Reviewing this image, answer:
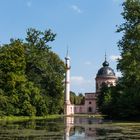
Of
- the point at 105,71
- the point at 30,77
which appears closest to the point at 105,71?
the point at 105,71

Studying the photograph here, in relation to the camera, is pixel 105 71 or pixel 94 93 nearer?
pixel 105 71

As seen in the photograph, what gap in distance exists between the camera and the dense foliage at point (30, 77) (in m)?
70.1

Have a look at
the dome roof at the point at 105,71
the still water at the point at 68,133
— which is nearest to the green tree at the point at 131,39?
the still water at the point at 68,133

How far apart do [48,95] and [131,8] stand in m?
46.3

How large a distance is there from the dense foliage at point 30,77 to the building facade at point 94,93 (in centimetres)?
4345

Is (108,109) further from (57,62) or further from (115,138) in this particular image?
(115,138)

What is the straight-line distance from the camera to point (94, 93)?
178m

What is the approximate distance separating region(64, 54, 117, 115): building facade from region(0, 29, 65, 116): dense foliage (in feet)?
143

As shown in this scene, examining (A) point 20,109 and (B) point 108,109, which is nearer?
(A) point 20,109

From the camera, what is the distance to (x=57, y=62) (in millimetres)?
92000

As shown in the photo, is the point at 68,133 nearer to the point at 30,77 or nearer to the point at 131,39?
the point at 131,39

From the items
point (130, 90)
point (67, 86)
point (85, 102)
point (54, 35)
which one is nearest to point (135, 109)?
point (130, 90)

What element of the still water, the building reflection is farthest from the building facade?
the still water

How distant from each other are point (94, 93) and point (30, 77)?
97715mm
